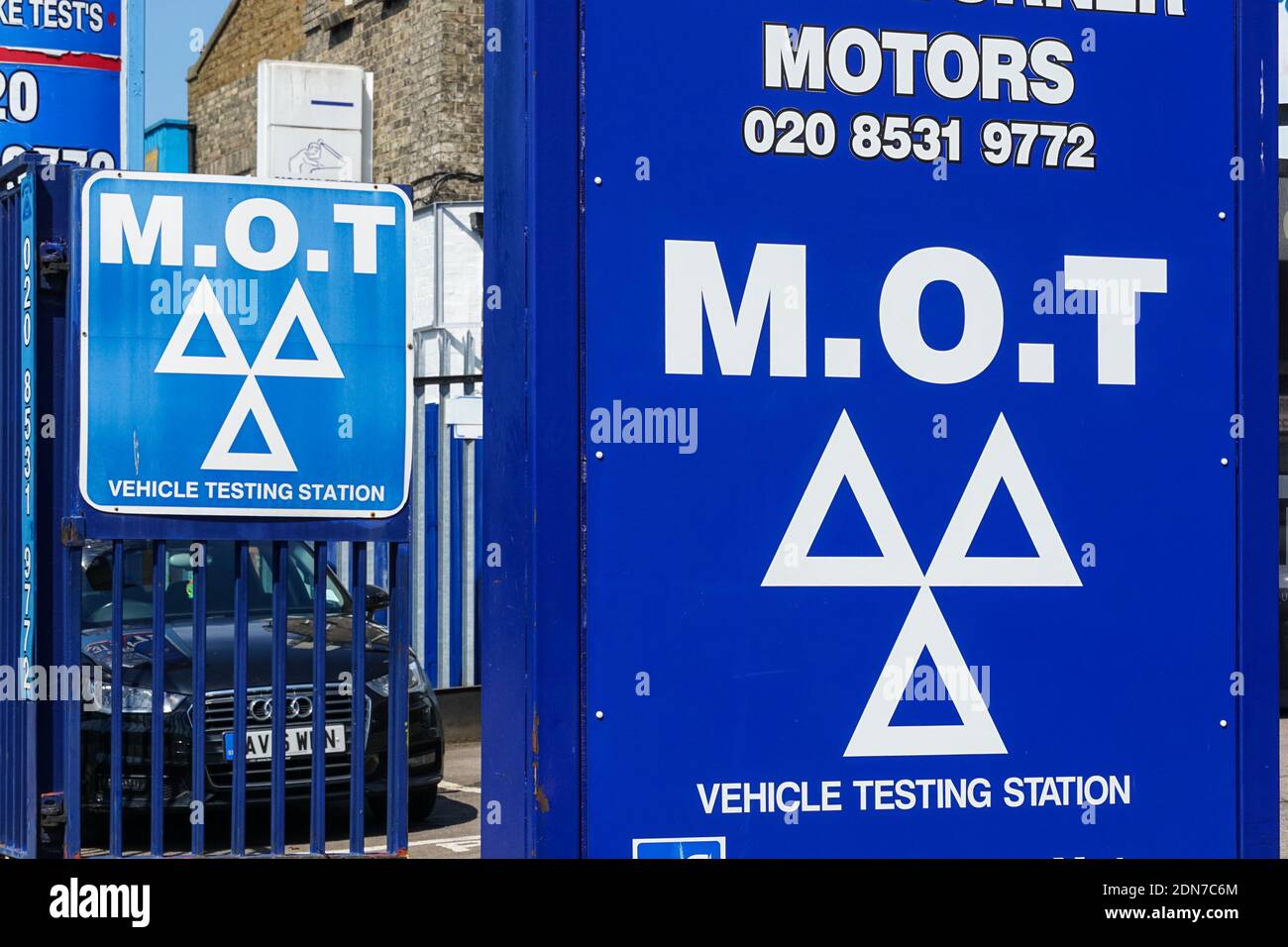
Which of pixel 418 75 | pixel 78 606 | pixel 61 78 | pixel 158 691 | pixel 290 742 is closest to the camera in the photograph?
pixel 158 691

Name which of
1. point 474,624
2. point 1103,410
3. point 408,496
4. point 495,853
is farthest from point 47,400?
point 474,624

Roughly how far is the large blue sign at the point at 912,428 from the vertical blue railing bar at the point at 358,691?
3.76 metres

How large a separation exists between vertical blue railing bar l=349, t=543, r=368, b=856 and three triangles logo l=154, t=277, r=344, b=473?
481 millimetres

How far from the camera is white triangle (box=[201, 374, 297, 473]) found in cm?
604

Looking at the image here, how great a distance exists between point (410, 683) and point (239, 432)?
14.6ft

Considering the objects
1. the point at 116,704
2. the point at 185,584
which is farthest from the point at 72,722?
the point at 185,584

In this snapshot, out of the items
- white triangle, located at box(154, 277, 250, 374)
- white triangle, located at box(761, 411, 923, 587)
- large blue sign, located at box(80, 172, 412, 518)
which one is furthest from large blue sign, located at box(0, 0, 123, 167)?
white triangle, located at box(761, 411, 923, 587)

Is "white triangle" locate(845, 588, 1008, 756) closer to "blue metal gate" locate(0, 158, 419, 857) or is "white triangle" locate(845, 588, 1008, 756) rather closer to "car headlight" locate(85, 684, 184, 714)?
"blue metal gate" locate(0, 158, 419, 857)

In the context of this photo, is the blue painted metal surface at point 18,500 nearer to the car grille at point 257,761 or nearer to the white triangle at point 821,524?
the car grille at point 257,761

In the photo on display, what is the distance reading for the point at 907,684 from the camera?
9.00 feet

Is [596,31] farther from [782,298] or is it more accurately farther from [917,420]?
[917,420]

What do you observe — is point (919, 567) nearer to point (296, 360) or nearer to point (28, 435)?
point (296, 360)

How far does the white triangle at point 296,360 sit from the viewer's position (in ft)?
20.0
